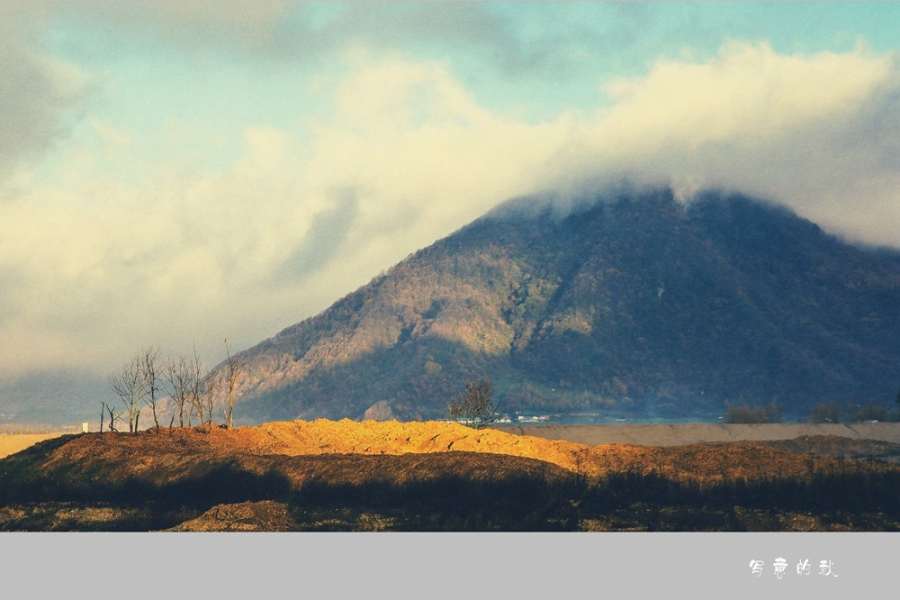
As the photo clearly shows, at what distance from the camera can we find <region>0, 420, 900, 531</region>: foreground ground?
4097cm

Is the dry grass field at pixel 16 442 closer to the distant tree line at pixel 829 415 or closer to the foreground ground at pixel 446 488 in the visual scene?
the foreground ground at pixel 446 488

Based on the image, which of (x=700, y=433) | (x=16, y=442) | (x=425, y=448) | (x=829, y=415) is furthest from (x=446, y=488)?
(x=829, y=415)

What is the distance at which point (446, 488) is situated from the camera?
142ft

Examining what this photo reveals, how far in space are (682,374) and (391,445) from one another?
138212 millimetres

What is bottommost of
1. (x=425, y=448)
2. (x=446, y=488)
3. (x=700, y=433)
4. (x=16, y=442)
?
(x=446, y=488)

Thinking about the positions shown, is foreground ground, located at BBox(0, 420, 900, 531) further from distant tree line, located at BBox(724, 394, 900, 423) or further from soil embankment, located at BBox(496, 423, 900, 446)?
distant tree line, located at BBox(724, 394, 900, 423)

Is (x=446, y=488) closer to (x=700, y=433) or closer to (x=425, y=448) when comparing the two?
(x=425, y=448)

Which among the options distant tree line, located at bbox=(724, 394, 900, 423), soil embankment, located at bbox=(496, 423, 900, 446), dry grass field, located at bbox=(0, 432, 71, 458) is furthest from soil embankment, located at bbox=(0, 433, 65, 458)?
distant tree line, located at bbox=(724, 394, 900, 423)

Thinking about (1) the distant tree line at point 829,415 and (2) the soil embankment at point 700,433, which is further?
(1) the distant tree line at point 829,415

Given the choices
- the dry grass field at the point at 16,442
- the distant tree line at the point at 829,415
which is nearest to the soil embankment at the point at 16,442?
the dry grass field at the point at 16,442

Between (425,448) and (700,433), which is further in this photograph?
(700,433)

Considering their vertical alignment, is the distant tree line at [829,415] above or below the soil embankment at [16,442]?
below

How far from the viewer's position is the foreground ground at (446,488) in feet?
134

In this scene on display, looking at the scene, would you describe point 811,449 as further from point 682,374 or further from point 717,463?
point 682,374
